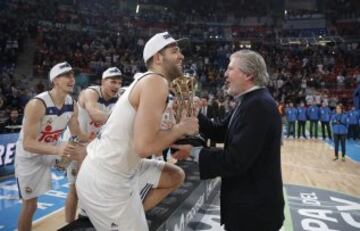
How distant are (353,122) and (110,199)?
15448 millimetres

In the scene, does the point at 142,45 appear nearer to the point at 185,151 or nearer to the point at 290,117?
the point at 290,117

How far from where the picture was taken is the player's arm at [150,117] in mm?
2268

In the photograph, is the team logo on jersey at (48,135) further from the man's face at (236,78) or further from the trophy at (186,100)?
the man's face at (236,78)

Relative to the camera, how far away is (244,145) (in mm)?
2455

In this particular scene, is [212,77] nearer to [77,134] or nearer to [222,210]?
[77,134]

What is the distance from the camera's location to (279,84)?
23.3 metres

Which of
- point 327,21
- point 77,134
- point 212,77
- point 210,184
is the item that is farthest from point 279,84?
point 77,134

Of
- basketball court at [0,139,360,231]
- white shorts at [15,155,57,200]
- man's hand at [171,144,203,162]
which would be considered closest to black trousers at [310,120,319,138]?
basketball court at [0,139,360,231]

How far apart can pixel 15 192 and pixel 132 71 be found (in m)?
15.9

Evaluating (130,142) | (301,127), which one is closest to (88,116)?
(130,142)

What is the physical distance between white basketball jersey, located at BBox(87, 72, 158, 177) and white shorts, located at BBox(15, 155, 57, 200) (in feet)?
6.01

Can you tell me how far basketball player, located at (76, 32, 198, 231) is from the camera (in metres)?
2.29

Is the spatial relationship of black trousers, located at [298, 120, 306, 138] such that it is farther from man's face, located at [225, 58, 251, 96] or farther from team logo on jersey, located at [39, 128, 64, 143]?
Result: man's face, located at [225, 58, 251, 96]

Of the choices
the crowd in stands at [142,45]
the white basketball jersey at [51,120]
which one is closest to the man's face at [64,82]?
the white basketball jersey at [51,120]
